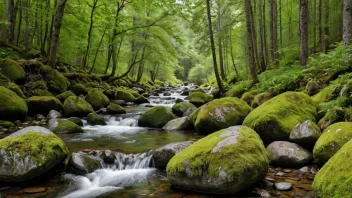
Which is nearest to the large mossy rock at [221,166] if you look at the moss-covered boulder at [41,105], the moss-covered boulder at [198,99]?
the moss-covered boulder at [41,105]

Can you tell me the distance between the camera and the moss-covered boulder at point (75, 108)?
37.5ft

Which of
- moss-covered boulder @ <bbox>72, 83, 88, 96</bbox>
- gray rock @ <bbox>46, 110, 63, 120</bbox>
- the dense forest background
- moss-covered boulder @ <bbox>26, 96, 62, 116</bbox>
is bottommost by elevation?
gray rock @ <bbox>46, 110, 63, 120</bbox>

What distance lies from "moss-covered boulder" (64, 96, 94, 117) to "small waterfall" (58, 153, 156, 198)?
596 centimetres

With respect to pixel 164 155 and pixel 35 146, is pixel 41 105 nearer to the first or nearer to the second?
pixel 35 146

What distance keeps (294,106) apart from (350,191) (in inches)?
162

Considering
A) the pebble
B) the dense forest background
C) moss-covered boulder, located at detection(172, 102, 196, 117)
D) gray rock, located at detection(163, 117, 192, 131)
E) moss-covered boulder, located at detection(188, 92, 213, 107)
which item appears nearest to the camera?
the pebble

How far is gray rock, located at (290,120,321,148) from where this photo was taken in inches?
218

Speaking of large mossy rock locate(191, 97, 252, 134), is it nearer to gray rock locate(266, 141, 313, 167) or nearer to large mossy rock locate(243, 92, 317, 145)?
large mossy rock locate(243, 92, 317, 145)

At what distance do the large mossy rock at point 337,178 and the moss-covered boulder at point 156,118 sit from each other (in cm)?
737

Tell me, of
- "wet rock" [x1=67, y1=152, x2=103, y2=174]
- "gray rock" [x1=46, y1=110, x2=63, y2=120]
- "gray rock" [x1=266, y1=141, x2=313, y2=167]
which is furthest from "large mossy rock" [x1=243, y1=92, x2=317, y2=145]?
"gray rock" [x1=46, y1=110, x2=63, y2=120]

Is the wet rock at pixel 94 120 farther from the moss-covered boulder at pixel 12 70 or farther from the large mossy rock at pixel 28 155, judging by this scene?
the large mossy rock at pixel 28 155

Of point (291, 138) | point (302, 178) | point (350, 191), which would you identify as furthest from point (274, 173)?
point (350, 191)

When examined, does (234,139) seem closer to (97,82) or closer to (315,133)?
(315,133)

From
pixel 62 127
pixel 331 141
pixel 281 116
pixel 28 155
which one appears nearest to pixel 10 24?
pixel 62 127
